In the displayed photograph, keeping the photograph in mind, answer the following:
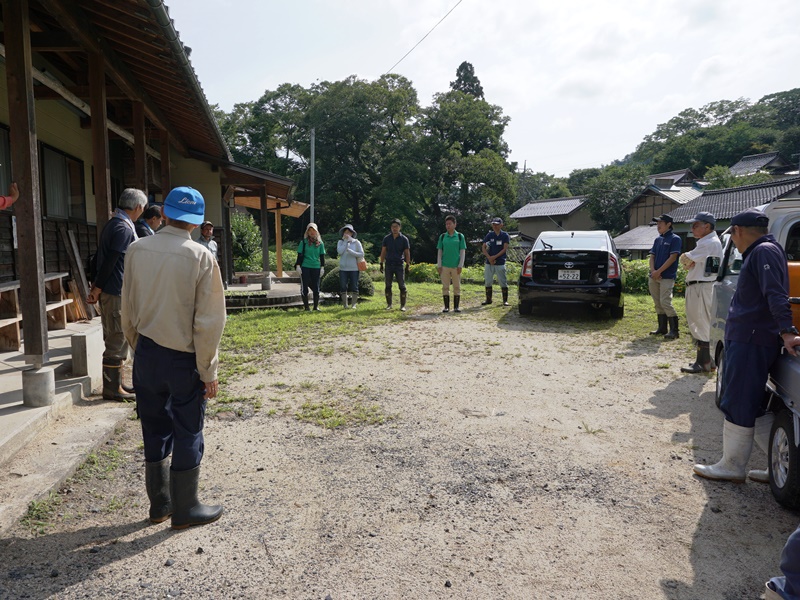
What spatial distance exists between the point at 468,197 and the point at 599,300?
2786 cm

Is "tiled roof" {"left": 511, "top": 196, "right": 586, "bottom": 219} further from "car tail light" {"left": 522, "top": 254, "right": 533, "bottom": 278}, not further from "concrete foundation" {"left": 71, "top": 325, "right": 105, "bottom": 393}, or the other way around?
"concrete foundation" {"left": 71, "top": 325, "right": 105, "bottom": 393}

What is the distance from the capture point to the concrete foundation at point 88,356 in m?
5.02

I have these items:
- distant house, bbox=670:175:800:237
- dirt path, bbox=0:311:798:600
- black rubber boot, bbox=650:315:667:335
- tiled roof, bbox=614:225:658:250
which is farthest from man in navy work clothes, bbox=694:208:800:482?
tiled roof, bbox=614:225:658:250

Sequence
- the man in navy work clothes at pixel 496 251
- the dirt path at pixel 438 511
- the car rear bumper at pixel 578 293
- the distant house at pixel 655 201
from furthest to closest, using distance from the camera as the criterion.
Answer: the distant house at pixel 655 201 → the man in navy work clothes at pixel 496 251 → the car rear bumper at pixel 578 293 → the dirt path at pixel 438 511

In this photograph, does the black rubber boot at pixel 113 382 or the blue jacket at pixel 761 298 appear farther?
the black rubber boot at pixel 113 382

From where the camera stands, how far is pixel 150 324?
2.79 m

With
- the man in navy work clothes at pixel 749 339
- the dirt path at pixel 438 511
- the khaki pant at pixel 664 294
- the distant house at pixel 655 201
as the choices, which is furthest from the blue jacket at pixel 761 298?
the distant house at pixel 655 201

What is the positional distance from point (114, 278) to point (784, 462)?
4.95 metres

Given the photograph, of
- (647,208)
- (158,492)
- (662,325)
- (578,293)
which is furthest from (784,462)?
(647,208)

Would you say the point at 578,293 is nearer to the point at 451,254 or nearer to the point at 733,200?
the point at 451,254

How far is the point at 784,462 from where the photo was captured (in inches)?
121

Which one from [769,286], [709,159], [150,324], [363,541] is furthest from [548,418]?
[709,159]

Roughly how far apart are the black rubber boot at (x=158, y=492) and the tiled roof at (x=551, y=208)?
173ft

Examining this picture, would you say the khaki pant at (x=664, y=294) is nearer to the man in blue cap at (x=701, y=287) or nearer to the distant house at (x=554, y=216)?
the man in blue cap at (x=701, y=287)
